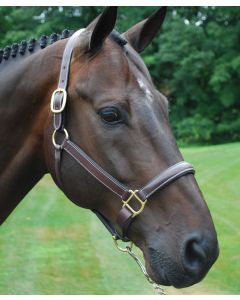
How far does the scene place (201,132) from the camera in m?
34.0

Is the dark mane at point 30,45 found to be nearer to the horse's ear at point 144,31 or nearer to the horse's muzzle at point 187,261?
the horse's ear at point 144,31

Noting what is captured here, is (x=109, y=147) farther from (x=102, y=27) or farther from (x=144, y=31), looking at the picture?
(x=144, y=31)

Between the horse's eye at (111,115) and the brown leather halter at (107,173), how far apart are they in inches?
9.2

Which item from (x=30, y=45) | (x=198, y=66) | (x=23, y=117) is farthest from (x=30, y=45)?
(x=198, y=66)

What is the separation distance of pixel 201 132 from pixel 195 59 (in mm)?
5230

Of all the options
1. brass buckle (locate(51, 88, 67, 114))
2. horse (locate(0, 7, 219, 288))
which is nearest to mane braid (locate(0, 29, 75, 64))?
horse (locate(0, 7, 219, 288))

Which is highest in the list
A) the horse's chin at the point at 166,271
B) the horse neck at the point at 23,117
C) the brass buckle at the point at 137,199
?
the horse neck at the point at 23,117

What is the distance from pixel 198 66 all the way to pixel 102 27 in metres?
32.6

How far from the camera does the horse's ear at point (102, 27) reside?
8.30 feet

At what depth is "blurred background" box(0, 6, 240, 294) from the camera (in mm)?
6383

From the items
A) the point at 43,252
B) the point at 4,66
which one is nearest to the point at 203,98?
the point at 43,252

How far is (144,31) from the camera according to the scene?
306 cm

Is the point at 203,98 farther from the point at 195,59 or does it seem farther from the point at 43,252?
the point at 43,252

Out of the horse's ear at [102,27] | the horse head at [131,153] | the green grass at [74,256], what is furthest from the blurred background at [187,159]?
the horse's ear at [102,27]
